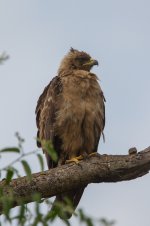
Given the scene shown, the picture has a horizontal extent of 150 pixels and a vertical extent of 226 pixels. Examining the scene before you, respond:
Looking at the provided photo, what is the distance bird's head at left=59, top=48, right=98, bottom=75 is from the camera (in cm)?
Result: 941

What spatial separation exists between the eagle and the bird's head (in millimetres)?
879

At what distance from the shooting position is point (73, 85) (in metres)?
8.25

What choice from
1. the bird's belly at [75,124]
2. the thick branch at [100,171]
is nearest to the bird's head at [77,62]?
the bird's belly at [75,124]

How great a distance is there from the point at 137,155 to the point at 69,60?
130 inches

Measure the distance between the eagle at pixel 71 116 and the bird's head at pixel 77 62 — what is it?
2.88 feet

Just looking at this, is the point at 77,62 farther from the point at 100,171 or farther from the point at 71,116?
the point at 100,171

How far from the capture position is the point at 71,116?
7.96m

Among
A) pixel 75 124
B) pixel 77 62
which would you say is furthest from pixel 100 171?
pixel 77 62

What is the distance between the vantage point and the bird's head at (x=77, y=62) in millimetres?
9409

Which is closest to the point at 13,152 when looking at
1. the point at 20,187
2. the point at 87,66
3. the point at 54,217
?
the point at 54,217

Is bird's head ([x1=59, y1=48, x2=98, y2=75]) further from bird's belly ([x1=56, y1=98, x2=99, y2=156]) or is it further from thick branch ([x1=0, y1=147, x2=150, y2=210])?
thick branch ([x1=0, y1=147, x2=150, y2=210])

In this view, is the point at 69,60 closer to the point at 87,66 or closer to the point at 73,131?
the point at 87,66

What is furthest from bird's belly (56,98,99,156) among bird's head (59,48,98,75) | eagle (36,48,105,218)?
bird's head (59,48,98,75)

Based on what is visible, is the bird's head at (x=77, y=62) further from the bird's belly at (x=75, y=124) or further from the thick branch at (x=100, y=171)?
the thick branch at (x=100, y=171)
